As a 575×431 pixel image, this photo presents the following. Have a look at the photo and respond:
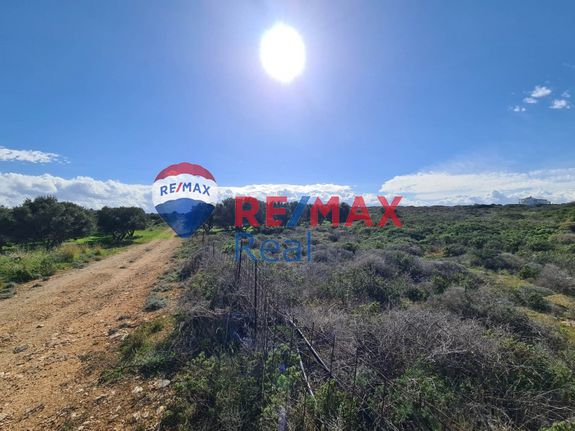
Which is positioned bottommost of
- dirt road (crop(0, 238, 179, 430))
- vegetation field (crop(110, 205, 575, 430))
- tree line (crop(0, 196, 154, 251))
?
dirt road (crop(0, 238, 179, 430))

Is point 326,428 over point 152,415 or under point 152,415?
over

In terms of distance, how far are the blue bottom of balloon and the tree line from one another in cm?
423

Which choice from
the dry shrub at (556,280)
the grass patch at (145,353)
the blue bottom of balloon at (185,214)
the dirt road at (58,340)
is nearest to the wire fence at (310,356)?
the grass patch at (145,353)

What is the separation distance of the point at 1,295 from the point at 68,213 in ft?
53.2

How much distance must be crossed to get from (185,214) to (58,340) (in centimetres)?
1769

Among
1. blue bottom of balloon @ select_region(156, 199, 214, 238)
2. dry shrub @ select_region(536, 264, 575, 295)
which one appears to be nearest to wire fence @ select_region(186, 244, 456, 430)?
dry shrub @ select_region(536, 264, 575, 295)

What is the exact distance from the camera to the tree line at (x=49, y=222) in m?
17.1

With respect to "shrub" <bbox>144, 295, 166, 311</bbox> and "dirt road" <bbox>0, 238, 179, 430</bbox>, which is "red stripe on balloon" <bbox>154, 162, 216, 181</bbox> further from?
"shrub" <bbox>144, 295, 166, 311</bbox>

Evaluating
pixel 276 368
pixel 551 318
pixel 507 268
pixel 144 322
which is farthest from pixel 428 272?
pixel 144 322

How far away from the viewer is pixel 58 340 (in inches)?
205

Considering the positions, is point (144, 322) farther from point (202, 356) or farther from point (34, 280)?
point (34, 280)

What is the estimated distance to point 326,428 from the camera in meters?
2.51

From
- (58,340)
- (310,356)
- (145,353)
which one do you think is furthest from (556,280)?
(58,340)

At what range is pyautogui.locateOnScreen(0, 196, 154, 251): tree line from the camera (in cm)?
1706
